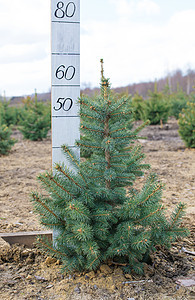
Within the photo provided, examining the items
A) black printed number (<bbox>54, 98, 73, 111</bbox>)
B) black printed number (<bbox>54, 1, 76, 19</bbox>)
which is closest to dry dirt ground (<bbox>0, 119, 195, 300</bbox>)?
black printed number (<bbox>54, 98, 73, 111</bbox>)

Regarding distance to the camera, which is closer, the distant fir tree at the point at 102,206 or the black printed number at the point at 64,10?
the distant fir tree at the point at 102,206

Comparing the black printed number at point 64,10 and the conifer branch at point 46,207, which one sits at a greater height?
the black printed number at point 64,10

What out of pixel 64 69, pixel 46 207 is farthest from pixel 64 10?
pixel 46 207

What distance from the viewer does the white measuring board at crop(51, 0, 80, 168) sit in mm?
2545

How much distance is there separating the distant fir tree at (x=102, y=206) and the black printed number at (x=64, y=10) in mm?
754

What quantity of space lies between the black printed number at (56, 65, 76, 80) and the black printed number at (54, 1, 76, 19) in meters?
0.43

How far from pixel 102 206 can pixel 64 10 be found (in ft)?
5.54

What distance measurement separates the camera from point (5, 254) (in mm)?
2705

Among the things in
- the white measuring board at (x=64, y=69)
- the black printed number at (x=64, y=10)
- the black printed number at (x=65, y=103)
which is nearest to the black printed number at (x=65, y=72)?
the white measuring board at (x=64, y=69)

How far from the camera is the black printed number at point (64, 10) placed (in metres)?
2.53

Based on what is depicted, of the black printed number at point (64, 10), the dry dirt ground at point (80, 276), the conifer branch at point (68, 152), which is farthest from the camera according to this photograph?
the black printed number at point (64, 10)

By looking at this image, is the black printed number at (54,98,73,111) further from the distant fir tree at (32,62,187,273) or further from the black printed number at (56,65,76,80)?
the distant fir tree at (32,62,187,273)

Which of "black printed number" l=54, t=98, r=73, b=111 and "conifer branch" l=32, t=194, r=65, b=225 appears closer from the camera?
"conifer branch" l=32, t=194, r=65, b=225

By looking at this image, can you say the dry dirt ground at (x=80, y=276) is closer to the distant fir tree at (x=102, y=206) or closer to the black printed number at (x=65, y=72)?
the distant fir tree at (x=102, y=206)
